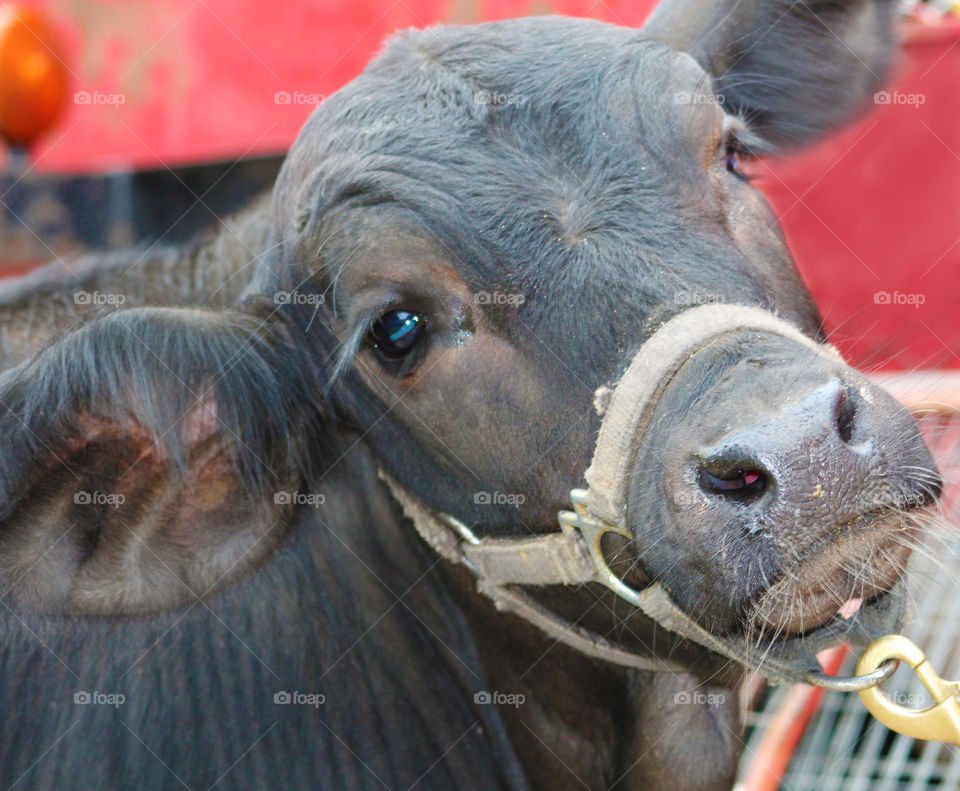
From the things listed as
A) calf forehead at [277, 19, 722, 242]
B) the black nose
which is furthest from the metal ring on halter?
calf forehead at [277, 19, 722, 242]

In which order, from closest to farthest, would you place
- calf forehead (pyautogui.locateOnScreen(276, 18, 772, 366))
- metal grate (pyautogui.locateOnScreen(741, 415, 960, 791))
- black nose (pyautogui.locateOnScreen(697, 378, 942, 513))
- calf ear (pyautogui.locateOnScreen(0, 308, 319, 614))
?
black nose (pyautogui.locateOnScreen(697, 378, 942, 513)) < calf forehead (pyautogui.locateOnScreen(276, 18, 772, 366)) < calf ear (pyautogui.locateOnScreen(0, 308, 319, 614)) < metal grate (pyautogui.locateOnScreen(741, 415, 960, 791))

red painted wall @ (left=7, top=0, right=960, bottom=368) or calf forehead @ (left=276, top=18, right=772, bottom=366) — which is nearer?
calf forehead @ (left=276, top=18, right=772, bottom=366)

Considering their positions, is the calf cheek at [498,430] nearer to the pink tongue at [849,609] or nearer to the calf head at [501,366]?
the calf head at [501,366]

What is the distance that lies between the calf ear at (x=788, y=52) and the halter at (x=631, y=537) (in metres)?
1.19

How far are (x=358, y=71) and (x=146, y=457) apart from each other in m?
5.33

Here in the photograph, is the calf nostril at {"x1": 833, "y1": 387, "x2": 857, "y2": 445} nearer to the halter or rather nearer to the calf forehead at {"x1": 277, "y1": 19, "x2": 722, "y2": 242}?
the halter

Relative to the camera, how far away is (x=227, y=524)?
2453 millimetres

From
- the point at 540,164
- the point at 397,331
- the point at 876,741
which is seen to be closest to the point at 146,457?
the point at 397,331

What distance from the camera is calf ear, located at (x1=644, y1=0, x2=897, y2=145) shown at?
9.31 ft

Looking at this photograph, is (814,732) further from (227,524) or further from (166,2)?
(166,2)

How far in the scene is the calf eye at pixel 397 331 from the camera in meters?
2.22

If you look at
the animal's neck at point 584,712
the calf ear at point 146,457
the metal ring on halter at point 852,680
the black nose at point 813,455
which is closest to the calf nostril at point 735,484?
the black nose at point 813,455

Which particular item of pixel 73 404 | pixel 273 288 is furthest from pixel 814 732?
pixel 73 404

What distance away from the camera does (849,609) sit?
6.50ft
